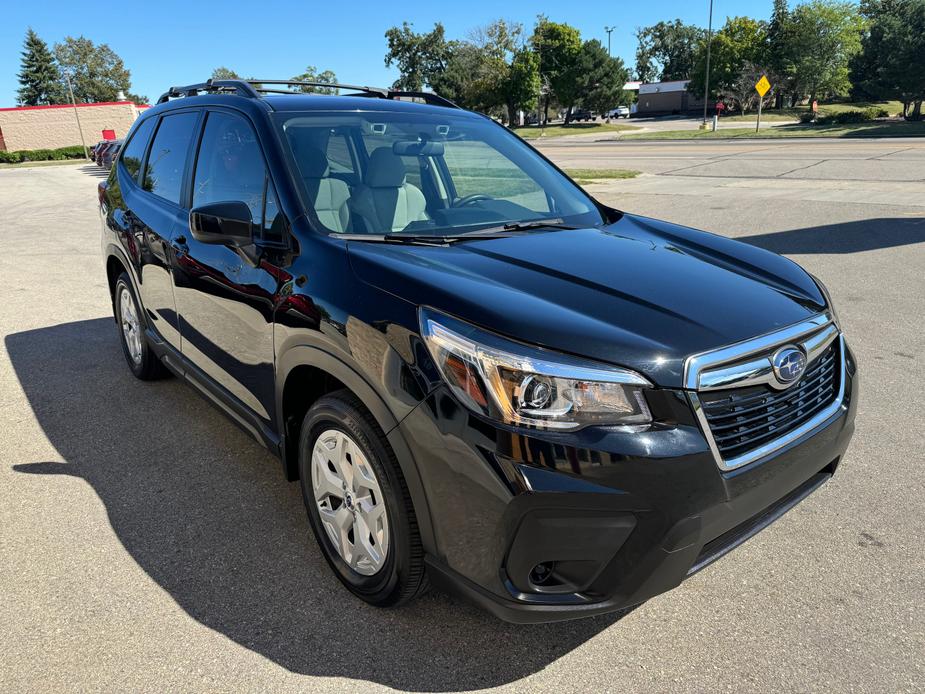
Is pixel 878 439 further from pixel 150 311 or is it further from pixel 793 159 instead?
pixel 793 159

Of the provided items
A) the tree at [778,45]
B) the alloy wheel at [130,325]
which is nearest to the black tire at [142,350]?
the alloy wheel at [130,325]

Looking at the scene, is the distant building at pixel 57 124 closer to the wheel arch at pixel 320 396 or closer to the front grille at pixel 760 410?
the wheel arch at pixel 320 396

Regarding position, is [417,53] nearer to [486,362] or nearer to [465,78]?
[465,78]

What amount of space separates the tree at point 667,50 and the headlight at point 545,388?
111 meters

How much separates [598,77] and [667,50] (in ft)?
235

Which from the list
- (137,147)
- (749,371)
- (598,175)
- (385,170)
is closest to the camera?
(749,371)

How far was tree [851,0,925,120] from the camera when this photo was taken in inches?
1916

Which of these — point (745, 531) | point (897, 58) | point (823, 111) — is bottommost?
point (745, 531)

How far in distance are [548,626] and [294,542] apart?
1.18 meters

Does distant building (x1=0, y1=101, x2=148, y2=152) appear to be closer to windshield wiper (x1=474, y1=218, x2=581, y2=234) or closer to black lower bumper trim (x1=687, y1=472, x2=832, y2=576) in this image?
windshield wiper (x1=474, y1=218, x2=581, y2=234)

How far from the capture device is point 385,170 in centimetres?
328

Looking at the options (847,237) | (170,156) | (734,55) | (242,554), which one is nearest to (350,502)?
(242,554)

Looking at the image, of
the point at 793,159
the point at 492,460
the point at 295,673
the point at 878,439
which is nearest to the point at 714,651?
the point at 492,460

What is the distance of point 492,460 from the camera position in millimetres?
1981
